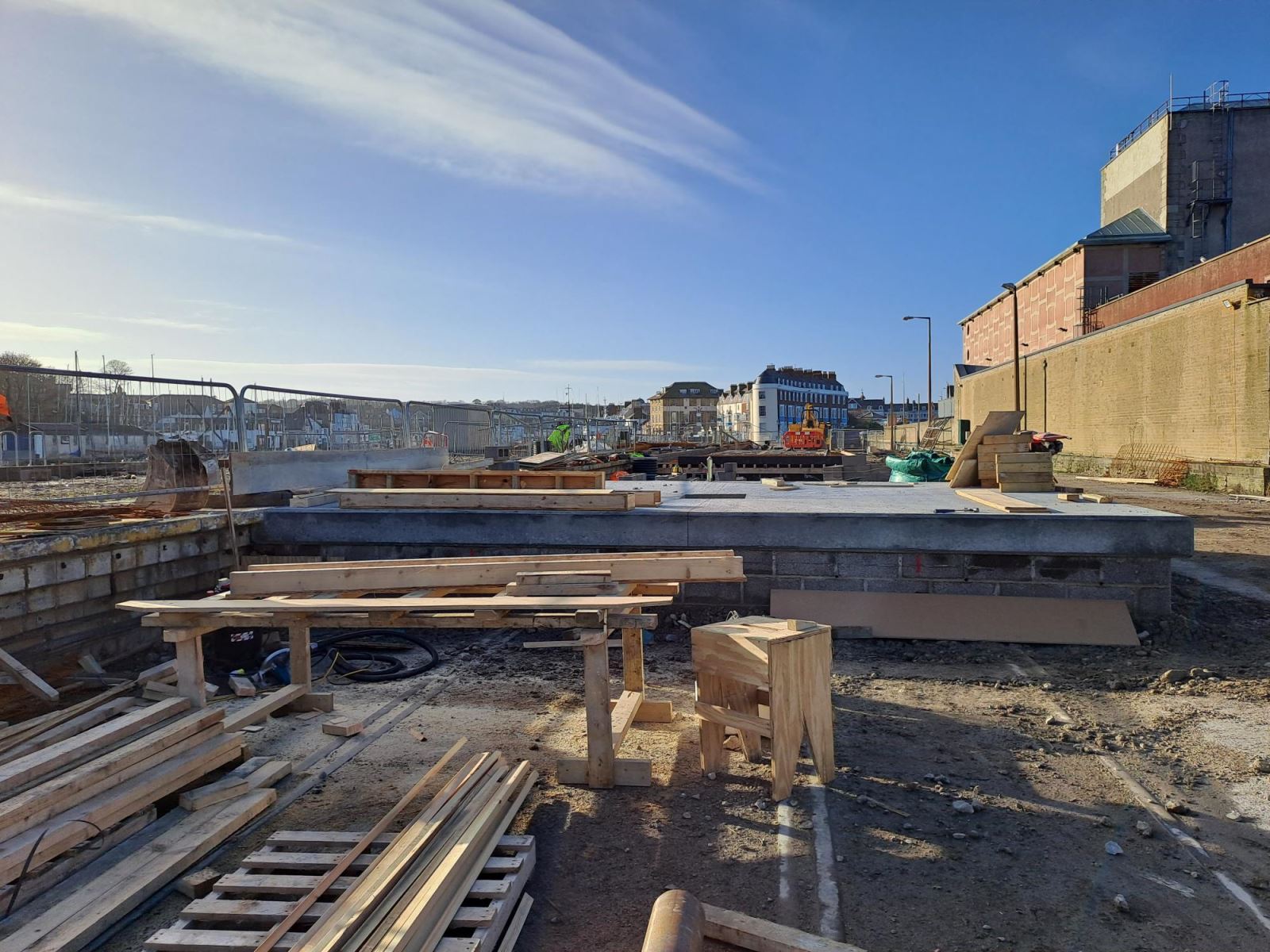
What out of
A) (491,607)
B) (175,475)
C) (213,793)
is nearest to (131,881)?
(213,793)

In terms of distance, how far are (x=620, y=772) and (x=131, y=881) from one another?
2.71 meters

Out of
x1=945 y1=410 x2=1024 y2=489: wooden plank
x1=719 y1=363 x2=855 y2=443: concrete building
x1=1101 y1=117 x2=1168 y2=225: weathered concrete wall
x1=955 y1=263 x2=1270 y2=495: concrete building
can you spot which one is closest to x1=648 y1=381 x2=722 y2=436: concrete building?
x1=719 y1=363 x2=855 y2=443: concrete building

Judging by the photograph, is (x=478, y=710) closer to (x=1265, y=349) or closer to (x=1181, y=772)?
(x=1181, y=772)

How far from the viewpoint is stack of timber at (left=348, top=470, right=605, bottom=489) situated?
1017 centimetres

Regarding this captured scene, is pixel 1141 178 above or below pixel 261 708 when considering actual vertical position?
above

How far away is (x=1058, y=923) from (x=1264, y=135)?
58.0 metres

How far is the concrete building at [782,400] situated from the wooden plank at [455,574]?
88381mm

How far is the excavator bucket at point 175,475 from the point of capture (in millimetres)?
9805

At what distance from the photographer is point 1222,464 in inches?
1001

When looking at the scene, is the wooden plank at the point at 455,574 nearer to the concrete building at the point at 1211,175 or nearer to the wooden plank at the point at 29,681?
the wooden plank at the point at 29,681

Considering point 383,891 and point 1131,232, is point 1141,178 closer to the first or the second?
point 1131,232

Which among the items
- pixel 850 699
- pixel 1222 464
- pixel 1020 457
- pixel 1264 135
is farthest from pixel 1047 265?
pixel 850 699

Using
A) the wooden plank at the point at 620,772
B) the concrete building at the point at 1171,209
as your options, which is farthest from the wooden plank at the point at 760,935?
the concrete building at the point at 1171,209

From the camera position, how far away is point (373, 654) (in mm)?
8484
